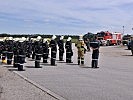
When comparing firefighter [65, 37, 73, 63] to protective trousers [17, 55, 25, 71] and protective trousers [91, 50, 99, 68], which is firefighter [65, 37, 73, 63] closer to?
protective trousers [91, 50, 99, 68]

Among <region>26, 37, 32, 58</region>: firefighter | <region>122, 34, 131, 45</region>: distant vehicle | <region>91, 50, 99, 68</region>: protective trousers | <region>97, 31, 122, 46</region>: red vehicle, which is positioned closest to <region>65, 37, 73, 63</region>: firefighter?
<region>91, 50, 99, 68</region>: protective trousers

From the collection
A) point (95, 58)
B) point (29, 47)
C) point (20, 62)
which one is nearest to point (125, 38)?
point (29, 47)

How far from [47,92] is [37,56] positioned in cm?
1042

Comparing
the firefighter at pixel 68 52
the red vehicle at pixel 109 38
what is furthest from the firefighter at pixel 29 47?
the red vehicle at pixel 109 38

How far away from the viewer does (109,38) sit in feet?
247

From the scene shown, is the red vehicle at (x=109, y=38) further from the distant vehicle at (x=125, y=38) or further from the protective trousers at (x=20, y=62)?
the protective trousers at (x=20, y=62)

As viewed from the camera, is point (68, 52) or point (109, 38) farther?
point (109, 38)

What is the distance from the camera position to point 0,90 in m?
12.5

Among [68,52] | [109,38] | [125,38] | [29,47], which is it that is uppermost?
[125,38]

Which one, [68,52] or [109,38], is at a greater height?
[109,38]

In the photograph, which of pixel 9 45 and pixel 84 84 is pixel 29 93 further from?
pixel 9 45

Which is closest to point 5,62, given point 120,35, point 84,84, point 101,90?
point 84,84

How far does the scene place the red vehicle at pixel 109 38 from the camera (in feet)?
237

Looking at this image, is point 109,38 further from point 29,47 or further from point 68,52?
point 68,52
